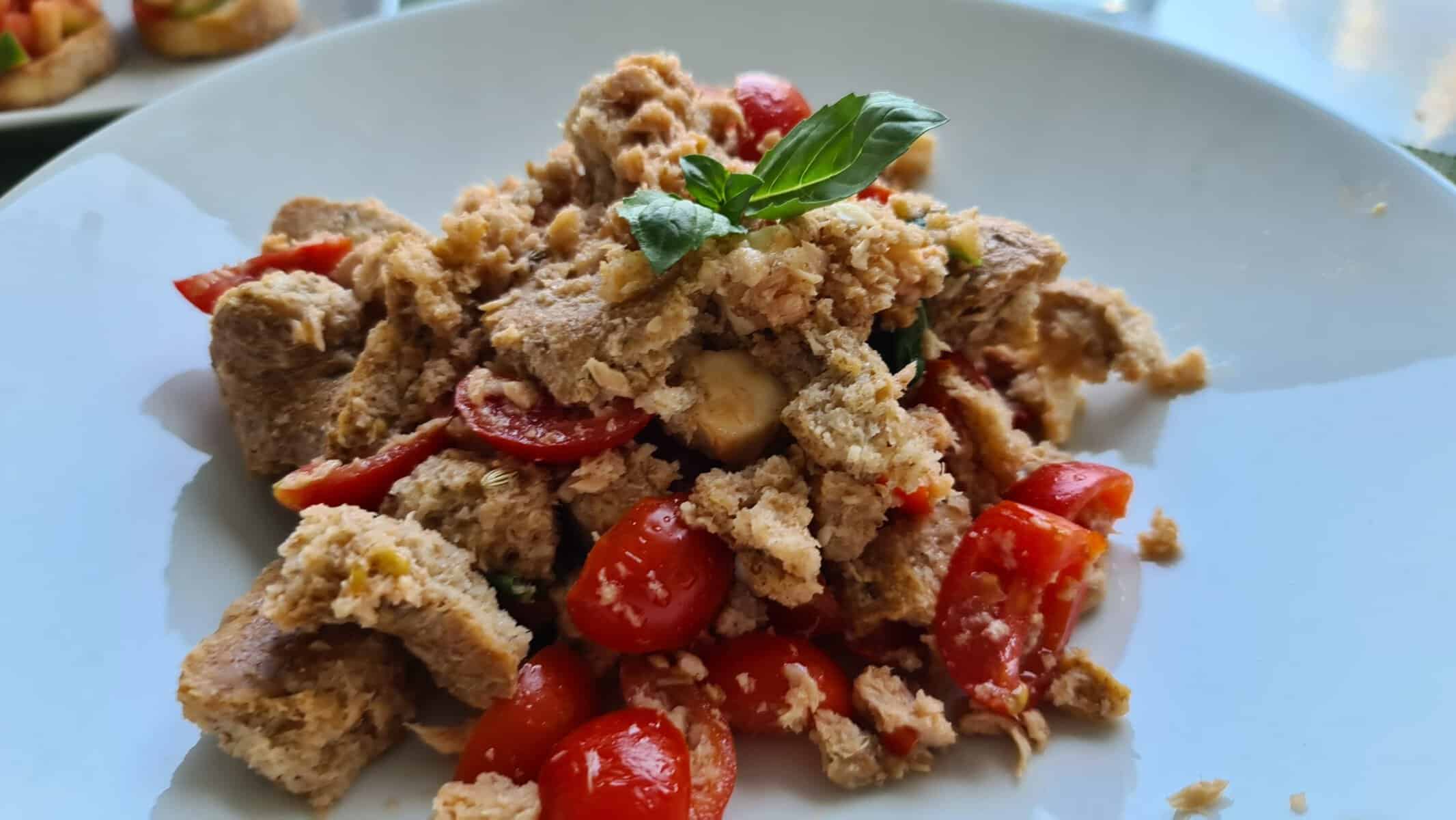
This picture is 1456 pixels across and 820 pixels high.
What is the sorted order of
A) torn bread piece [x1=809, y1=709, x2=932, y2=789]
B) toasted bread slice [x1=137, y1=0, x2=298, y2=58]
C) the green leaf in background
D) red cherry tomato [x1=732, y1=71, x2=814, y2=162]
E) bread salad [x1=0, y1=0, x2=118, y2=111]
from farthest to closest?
toasted bread slice [x1=137, y1=0, x2=298, y2=58] → bread salad [x1=0, y1=0, x2=118, y2=111] → the green leaf in background → red cherry tomato [x1=732, y1=71, x2=814, y2=162] → torn bread piece [x1=809, y1=709, x2=932, y2=789]

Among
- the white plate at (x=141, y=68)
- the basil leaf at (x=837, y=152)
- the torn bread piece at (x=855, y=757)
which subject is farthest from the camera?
the white plate at (x=141, y=68)

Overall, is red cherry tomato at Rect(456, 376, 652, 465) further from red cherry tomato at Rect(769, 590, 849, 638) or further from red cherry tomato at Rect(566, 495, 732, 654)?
red cherry tomato at Rect(769, 590, 849, 638)

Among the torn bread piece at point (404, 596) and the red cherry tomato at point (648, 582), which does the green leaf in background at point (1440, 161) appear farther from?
the torn bread piece at point (404, 596)

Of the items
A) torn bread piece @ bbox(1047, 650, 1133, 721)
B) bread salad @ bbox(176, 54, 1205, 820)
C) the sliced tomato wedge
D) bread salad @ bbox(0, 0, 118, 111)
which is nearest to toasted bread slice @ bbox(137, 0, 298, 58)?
bread salad @ bbox(0, 0, 118, 111)

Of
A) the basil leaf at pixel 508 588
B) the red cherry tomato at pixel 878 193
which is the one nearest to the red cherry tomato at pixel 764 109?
the red cherry tomato at pixel 878 193

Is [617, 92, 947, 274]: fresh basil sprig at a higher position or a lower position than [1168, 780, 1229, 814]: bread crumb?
higher
